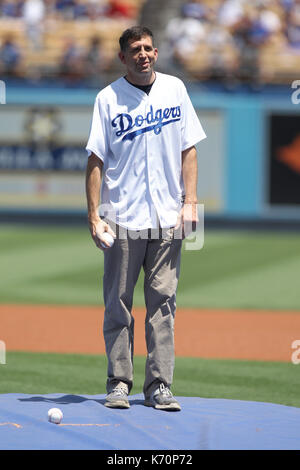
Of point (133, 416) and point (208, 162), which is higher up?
point (208, 162)

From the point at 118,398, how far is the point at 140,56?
1.92 metres

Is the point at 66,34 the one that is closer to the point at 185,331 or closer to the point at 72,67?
the point at 72,67

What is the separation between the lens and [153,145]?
5.20 meters

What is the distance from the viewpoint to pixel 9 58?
1866cm

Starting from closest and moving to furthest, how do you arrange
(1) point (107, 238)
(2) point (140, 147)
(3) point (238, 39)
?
(1) point (107, 238), (2) point (140, 147), (3) point (238, 39)

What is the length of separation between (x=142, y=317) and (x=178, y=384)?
302cm

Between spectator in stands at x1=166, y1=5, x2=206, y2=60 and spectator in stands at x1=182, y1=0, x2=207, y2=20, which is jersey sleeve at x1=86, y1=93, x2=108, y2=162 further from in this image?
spectator in stands at x1=182, y1=0, x2=207, y2=20

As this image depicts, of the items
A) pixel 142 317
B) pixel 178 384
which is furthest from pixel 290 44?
pixel 178 384

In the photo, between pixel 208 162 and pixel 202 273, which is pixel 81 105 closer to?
pixel 208 162

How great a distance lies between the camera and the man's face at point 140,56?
510 centimetres

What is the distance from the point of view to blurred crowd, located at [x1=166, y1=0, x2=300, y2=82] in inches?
699

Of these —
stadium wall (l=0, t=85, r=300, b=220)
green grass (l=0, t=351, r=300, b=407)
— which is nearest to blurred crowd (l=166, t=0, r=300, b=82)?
stadium wall (l=0, t=85, r=300, b=220)

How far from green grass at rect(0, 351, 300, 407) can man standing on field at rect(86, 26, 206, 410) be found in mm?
976

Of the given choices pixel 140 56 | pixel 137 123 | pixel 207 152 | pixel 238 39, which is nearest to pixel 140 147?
pixel 137 123
